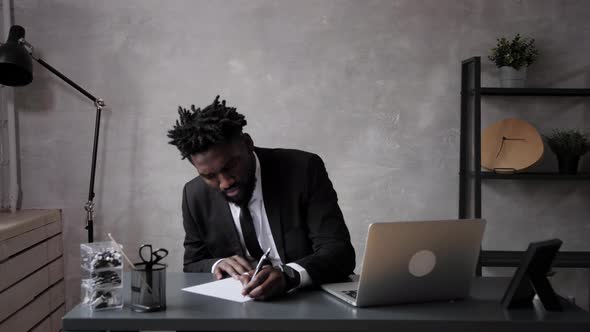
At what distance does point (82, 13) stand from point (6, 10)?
0.37 meters

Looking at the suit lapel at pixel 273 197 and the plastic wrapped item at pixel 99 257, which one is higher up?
the suit lapel at pixel 273 197

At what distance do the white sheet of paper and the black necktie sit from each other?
1.17 feet

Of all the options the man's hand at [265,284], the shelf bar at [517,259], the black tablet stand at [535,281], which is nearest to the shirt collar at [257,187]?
the man's hand at [265,284]

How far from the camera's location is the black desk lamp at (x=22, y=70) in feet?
9.16

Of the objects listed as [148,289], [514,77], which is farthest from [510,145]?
[148,289]

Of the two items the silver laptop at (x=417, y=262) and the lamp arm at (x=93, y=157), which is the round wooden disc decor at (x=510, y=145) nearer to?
the silver laptop at (x=417, y=262)

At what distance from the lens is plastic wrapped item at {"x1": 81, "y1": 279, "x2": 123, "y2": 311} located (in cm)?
155

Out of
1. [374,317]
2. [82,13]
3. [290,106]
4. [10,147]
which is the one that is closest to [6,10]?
[82,13]

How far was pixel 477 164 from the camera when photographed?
3252mm

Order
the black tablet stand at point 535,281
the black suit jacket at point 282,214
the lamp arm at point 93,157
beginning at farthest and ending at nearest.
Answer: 1. the lamp arm at point 93,157
2. the black suit jacket at point 282,214
3. the black tablet stand at point 535,281

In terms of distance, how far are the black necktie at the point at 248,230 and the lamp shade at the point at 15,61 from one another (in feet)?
4.35

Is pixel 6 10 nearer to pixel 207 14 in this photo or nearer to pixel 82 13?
pixel 82 13

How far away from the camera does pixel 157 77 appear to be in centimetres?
342

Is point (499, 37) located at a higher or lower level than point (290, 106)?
higher
